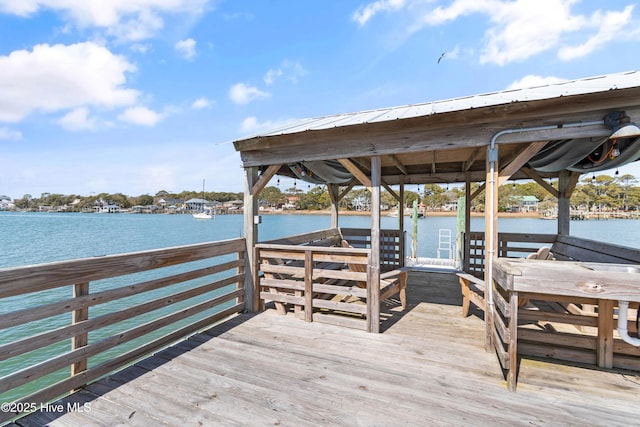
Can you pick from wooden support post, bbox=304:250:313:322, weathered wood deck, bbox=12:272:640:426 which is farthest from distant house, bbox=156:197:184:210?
weathered wood deck, bbox=12:272:640:426

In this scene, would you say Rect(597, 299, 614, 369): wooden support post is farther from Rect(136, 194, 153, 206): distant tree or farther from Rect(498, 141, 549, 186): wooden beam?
Rect(136, 194, 153, 206): distant tree

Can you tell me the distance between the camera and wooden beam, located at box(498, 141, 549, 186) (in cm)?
256

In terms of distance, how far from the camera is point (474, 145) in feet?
9.18

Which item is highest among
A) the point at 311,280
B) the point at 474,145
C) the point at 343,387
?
the point at 474,145

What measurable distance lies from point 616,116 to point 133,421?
174 inches

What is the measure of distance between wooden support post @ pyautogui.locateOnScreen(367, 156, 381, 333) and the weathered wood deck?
185mm

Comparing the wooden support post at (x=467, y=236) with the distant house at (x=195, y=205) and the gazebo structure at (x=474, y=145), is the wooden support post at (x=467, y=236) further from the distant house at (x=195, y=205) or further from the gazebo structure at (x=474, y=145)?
the distant house at (x=195, y=205)

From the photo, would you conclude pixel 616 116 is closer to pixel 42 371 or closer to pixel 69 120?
pixel 42 371

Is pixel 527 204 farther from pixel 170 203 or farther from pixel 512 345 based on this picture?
pixel 170 203

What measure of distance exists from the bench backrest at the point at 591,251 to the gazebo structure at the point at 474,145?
0.02 m

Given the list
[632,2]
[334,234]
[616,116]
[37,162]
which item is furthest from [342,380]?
[37,162]

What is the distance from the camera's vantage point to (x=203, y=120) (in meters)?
11.4

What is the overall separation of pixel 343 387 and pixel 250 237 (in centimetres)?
237

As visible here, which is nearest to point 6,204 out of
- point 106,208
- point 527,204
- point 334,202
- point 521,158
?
point 106,208
